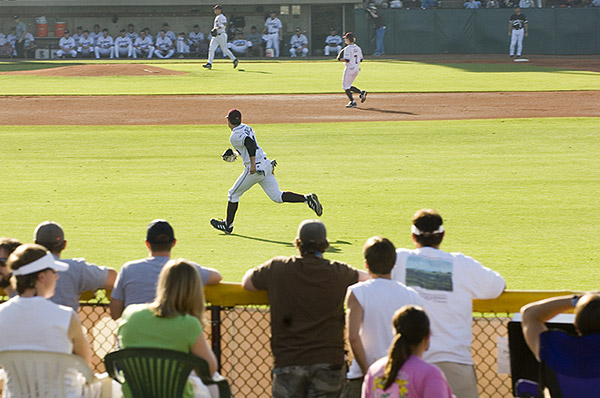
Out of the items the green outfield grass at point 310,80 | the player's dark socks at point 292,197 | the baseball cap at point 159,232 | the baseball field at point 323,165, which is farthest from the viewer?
the green outfield grass at point 310,80

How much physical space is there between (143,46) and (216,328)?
46.4 meters

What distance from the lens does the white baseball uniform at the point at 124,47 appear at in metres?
50.3

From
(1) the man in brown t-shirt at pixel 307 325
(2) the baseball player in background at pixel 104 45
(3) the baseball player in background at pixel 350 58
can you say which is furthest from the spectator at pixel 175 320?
(2) the baseball player in background at pixel 104 45

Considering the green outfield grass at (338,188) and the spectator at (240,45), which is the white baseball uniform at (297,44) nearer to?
the spectator at (240,45)

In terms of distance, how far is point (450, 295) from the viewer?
571cm

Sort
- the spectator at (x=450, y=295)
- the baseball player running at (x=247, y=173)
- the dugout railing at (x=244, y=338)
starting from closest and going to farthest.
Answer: the spectator at (x=450, y=295) < the dugout railing at (x=244, y=338) < the baseball player running at (x=247, y=173)

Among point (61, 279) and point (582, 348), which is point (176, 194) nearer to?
point (61, 279)

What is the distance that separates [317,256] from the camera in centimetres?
593

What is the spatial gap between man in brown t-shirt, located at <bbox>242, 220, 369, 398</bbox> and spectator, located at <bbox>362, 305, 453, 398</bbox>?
3.70ft

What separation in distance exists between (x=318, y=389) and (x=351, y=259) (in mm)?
5047

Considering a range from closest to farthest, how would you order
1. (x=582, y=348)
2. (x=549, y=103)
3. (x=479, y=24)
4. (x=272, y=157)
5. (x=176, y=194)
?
(x=582, y=348) < (x=176, y=194) < (x=272, y=157) < (x=549, y=103) < (x=479, y=24)

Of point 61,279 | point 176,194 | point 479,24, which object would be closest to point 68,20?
point 479,24

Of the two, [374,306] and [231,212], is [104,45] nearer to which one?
[231,212]

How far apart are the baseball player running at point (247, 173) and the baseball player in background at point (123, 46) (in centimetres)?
3949
